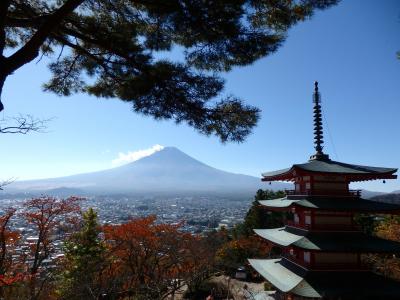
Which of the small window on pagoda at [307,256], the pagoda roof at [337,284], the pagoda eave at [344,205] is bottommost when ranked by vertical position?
the pagoda roof at [337,284]

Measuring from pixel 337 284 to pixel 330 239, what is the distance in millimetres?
1060

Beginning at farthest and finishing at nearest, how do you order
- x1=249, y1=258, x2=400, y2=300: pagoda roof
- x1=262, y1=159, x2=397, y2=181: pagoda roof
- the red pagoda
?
x1=262, y1=159, x2=397, y2=181: pagoda roof, the red pagoda, x1=249, y1=258, x2=400, y2=300: pagoda roof

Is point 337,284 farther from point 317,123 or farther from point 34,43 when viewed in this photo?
point 34,43

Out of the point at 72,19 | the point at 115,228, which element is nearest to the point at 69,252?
the point at 115,228

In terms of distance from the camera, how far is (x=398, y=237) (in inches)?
642

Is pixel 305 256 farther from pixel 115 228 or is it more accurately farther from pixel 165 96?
pixel 115 228

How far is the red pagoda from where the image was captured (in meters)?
8.35

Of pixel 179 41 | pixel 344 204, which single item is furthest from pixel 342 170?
pixel 179 41

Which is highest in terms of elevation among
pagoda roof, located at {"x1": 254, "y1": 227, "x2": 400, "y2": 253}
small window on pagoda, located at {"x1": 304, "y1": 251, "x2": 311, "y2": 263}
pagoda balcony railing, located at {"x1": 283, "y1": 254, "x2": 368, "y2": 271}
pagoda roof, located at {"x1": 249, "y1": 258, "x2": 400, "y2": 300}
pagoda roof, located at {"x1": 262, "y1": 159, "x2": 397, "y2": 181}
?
pagoda roof, located at {"x1": 262, "y1": 159, "x2": 397, "y2": 181}

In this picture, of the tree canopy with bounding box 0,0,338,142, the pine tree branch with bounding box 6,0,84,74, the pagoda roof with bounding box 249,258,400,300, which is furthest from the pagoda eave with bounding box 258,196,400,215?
the pine tree branch with bounding box 6,0,84,74

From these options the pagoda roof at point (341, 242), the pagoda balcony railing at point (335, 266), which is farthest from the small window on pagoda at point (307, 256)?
the pagoda roof at point (341, 242)

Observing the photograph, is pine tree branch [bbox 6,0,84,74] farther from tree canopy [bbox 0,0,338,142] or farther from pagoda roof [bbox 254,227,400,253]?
pagoda roof [bbox 254,227,400,253]

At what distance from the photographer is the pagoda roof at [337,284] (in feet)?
26.5

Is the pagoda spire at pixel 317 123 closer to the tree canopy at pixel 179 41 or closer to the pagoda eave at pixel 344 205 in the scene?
the pagoda eave at pixel 344 205
